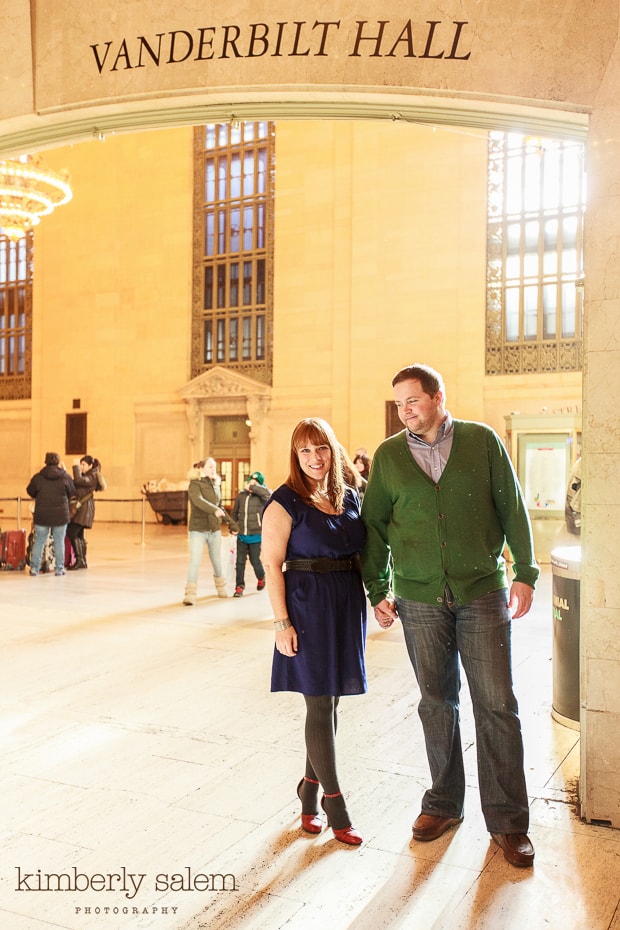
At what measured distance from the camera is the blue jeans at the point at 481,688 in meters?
3.20

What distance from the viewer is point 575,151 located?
67.6 ft

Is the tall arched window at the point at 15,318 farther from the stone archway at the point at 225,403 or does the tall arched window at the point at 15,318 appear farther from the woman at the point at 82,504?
the woman at the point at 82,504

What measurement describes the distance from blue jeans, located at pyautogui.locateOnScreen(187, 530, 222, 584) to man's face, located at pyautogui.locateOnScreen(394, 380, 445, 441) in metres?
6.42

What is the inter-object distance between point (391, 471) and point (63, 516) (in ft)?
31.3

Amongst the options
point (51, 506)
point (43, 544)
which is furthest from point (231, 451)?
point (51, 506)

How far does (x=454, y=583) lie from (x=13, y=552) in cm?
1092

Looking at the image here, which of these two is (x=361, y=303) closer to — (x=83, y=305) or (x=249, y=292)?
(x=249, y=292)

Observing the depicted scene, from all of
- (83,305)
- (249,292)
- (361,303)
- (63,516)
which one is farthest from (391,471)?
(83,305)

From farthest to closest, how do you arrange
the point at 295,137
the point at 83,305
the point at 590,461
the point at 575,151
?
1. the point at 83,305
2. the point at 295,137
3. the point at 575,151
4. the point at 590,461

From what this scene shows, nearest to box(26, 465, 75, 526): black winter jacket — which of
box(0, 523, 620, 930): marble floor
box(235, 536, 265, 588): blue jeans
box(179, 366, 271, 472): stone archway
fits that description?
box(235, 536, 265, 588): blue jeans

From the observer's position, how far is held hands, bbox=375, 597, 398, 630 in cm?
324

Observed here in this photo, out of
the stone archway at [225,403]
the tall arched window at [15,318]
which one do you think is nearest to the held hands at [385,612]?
the stone archway at [225,403]

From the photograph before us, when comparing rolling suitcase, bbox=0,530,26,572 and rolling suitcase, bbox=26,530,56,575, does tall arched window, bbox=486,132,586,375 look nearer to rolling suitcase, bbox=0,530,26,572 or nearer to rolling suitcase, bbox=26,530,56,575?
rolling suitcase, bbox=26,530,56,575

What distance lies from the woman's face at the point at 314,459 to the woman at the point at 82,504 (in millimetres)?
9792
